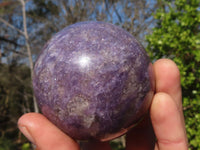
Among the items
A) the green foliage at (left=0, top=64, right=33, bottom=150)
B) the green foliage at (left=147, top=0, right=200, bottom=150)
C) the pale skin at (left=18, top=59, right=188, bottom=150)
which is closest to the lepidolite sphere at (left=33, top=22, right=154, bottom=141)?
the pale skin at (left=18, top=59, right=188, bottom=150)

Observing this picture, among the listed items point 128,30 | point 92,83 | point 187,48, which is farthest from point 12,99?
point 92,83

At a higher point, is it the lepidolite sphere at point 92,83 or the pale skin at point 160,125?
the lepidolite sphere at point 92,83

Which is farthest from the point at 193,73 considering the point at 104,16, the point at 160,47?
the point at 104,16

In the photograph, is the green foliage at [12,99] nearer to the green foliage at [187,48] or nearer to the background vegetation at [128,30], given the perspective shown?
the background vegetation at [128,30]

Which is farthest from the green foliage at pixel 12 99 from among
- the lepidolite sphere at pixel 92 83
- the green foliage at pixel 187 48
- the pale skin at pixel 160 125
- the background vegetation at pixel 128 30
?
the lepidolite sphere at pixel 92 83

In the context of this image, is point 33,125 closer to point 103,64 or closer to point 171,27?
point 103,64

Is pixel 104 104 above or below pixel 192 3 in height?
below
